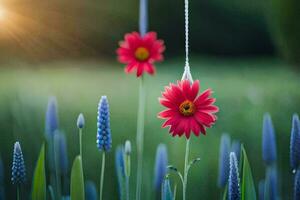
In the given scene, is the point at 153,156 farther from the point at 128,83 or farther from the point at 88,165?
the point at 128,83

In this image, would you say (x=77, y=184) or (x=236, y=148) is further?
(x=236, y=148)

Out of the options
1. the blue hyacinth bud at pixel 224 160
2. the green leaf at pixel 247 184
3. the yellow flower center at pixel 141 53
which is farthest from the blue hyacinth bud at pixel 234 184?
the yellow flower center at pixel 141 53

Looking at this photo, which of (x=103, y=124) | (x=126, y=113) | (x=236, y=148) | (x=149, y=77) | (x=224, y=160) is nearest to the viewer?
(x=103, y=124)

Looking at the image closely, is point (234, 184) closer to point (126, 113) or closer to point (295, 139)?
point (295, 139)

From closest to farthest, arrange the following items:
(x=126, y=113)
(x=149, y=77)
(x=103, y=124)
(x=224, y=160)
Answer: (x=103, y=124) → (x=224, y=160) → (x=126, y=113) → (x=149, y=77)

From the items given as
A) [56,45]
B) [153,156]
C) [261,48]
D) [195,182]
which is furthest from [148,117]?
[261,48]

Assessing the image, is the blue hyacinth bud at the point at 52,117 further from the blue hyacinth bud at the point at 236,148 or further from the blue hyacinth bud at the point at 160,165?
the blue hyacinth bud at the point at 236,148

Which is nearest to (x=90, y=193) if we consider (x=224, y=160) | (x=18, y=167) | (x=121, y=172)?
(x=121, y=172)
